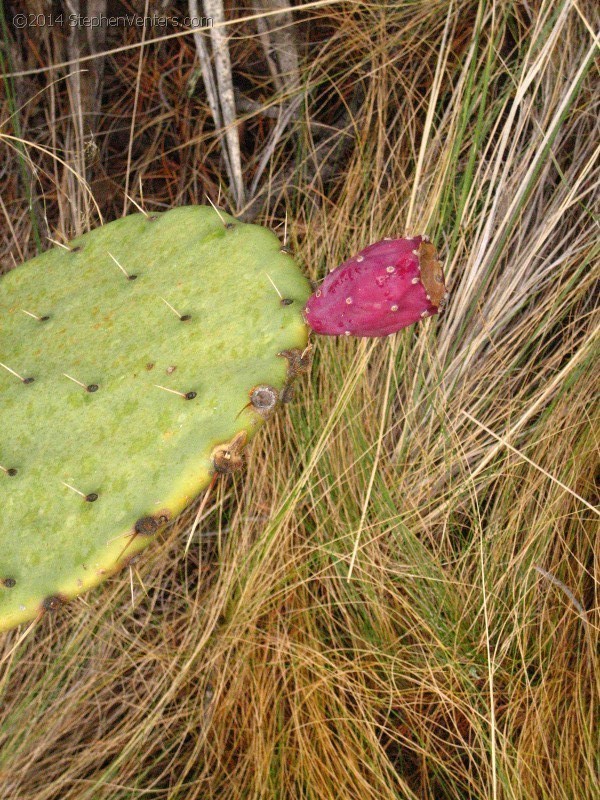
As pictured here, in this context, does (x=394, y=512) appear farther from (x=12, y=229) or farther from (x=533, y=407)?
(x=12, y=229)

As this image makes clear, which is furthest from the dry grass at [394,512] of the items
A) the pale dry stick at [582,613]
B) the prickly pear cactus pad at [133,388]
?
the prickly pear cactus pad at [133,388]

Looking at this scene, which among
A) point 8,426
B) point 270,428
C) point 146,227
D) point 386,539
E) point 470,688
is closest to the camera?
point 8,426

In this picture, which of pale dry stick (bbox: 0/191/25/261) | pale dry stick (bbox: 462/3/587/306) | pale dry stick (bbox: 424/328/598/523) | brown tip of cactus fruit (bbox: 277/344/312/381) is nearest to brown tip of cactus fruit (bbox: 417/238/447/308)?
brown tip of cactus fruit (bbox: 277/344/312/381)

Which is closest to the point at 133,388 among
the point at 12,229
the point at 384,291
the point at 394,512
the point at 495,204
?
the point at 384,291

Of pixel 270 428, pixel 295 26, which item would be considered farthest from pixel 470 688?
pixel 295 26

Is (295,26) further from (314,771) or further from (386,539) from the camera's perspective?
(314,771)

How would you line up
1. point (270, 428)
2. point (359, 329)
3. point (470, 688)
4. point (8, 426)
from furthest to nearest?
1. point (270, 428)
2. point (470, 688)
3. point (8, 426)
4. point (359, 329)
